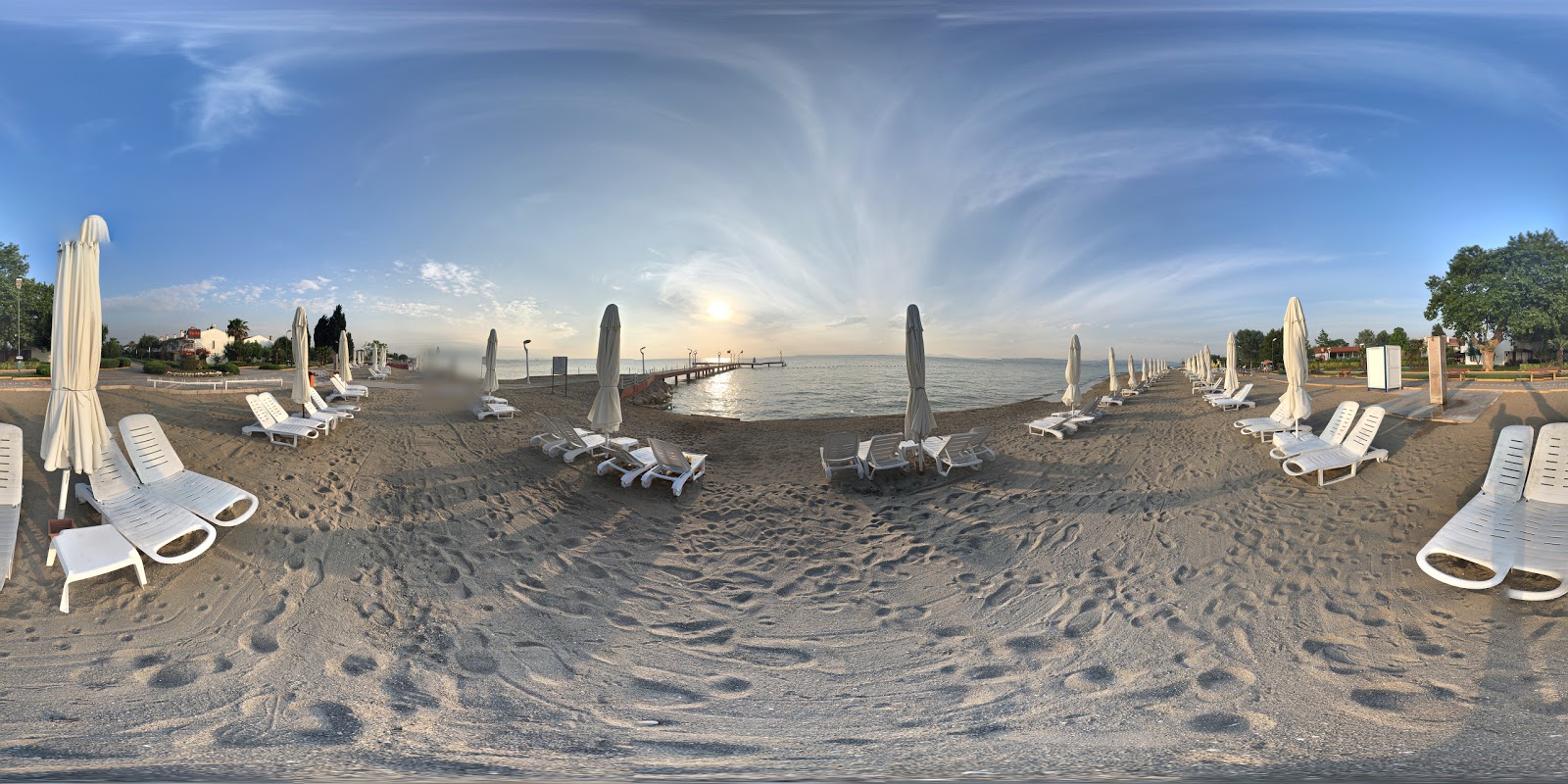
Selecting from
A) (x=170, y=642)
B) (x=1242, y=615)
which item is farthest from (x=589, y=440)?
(x=1242, y=615)

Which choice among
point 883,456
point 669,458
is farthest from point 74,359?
point 883,456

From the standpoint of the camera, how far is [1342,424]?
8.73 metres

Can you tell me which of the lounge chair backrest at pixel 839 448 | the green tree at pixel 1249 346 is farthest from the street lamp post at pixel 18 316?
the green tree at pixel 1249 346

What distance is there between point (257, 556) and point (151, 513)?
3.75 feet

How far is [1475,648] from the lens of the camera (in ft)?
12.2

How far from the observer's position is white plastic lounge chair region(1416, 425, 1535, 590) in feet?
14.4

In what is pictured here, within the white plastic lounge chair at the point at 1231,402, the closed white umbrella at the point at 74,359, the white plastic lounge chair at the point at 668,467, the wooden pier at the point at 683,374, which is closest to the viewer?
the closed white umbrella at the point at 74,359

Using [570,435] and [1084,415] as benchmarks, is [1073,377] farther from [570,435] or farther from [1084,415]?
[570,435]

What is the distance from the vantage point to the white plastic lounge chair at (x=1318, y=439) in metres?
8.37

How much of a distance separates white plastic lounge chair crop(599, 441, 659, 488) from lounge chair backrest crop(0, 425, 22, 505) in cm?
525

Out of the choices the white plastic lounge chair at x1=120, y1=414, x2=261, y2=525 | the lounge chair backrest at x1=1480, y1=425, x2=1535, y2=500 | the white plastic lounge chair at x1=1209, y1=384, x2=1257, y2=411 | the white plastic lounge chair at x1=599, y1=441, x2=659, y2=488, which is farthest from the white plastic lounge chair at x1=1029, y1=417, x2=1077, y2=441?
the white plastic lounge chair at x1=120, y1=414, x2=261, y2=525

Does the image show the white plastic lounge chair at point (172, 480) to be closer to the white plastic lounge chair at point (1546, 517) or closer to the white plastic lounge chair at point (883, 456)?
the white plastic lounge chair at point (883, 456)

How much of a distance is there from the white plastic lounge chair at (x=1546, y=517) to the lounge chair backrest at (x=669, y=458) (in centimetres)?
784

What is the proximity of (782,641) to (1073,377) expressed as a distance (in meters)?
14.0
